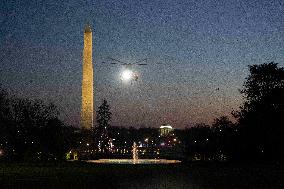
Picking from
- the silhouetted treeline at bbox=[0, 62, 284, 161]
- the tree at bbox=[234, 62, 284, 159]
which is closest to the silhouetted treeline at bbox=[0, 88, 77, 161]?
the silhouetted treeline at bbox=[0, 62, 284, 161]

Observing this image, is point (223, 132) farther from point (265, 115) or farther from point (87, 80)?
point (87, 80)

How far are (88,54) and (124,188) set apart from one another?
A: 3382 centimetres

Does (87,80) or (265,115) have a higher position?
(87,80)

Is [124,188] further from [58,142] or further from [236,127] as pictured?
[58,142]

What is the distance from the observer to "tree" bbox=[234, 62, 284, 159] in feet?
128

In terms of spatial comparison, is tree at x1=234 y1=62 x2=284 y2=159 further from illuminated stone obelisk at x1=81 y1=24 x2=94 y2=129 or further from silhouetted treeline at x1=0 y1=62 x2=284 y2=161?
illuminated stone obelisk at x1=81 y1=24 x2=94 y2=129

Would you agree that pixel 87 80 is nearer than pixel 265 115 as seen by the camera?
No

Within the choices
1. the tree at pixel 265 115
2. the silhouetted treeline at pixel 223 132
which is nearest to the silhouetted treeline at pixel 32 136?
the silhouetted treeline at pixel 223 132

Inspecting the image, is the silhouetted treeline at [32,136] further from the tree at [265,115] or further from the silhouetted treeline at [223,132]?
the tree at [265,115]

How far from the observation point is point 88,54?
167 ft

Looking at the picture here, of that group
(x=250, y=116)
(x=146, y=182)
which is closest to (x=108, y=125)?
(x=250, y=116)

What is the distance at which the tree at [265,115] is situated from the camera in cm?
3894

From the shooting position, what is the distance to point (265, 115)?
39719 millimetres

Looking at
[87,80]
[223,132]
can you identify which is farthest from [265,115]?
[87,80]
